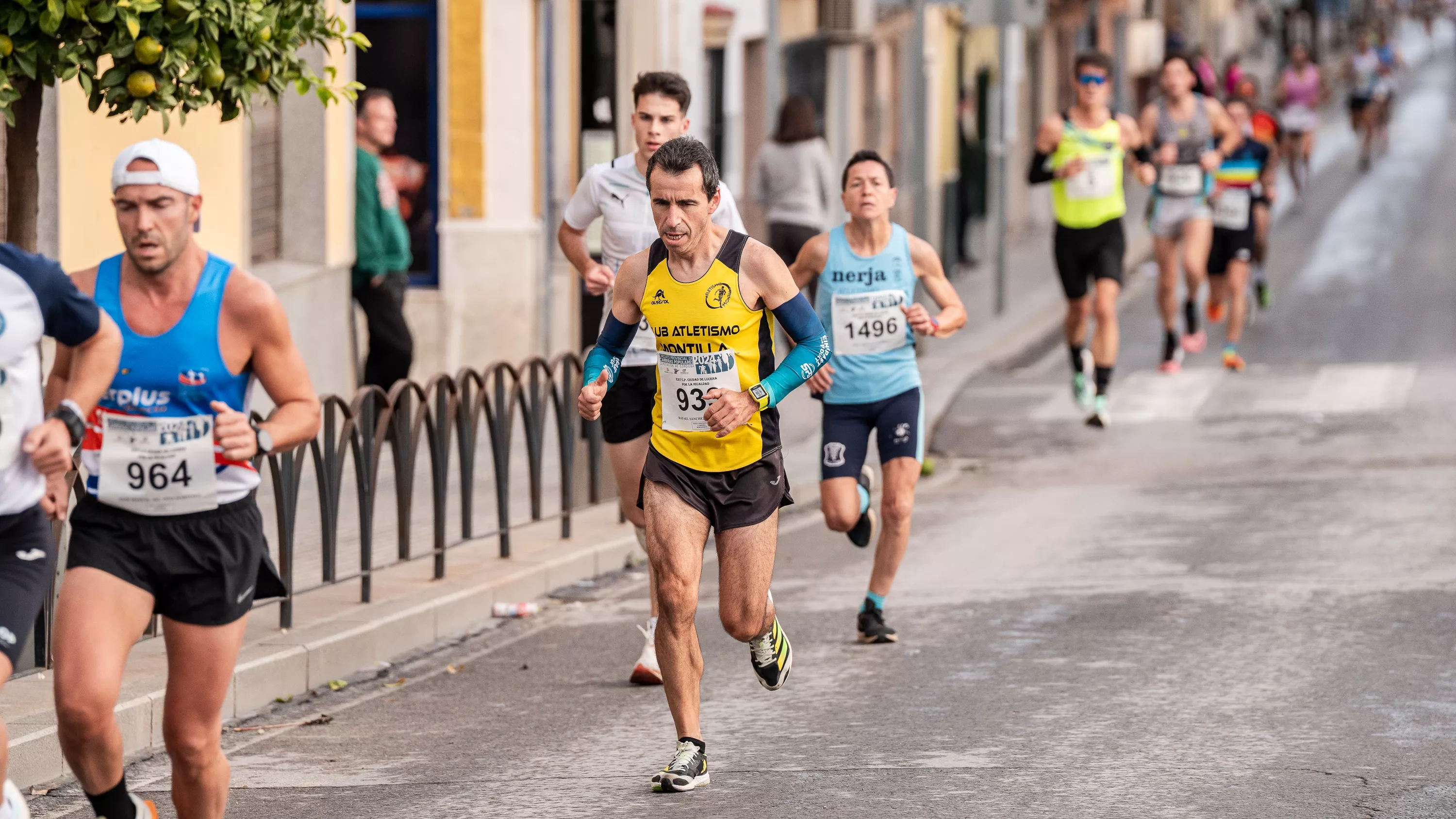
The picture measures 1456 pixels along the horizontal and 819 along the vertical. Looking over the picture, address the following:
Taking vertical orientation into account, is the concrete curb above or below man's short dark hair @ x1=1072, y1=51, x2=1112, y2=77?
below

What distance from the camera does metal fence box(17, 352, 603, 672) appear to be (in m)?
8.87

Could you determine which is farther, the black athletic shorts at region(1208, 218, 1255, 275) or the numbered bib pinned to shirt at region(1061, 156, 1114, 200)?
the black athletic shorts at region(1208, 218, 1255, 275)

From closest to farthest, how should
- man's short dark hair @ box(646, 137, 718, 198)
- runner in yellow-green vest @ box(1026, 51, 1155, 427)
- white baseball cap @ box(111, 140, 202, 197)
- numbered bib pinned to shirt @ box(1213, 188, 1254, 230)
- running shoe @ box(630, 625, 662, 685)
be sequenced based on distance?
white baseball cap @ box(111, 140, 202, 197), man's short dark hair @ box(646, 137, 718, 198), running shoe @ box(630, 625, 662, 685), runner in yellow-green vest @ box(1026, 51, 1155, 427), numbered bib pinned to shirt @ box(1213, 188, 1254, 230)

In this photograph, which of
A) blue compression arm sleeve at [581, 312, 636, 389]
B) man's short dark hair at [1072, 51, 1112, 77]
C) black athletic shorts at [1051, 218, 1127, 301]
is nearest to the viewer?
blue compression arm sleeve at [581, 312, 636, 389]

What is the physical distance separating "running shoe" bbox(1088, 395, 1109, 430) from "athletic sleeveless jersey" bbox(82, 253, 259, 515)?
399 inches

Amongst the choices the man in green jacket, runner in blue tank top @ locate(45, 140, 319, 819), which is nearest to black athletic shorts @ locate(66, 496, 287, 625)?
runner in blue tank top @ locate(45, 140, 319, 819)

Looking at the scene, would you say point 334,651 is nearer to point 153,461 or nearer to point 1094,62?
point 153,461

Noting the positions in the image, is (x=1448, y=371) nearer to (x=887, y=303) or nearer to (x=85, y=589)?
(x=887, y=303)

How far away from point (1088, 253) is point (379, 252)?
4.24 metres

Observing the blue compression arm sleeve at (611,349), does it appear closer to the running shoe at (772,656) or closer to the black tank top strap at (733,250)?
the black tank top strap at (733,250)

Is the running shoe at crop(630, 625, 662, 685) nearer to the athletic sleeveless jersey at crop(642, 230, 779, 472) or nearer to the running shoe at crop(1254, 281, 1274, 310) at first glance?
the athletic sleeveless jersey at crop(642, 230, 779, 472)

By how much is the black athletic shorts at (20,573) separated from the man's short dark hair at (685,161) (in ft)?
6.87

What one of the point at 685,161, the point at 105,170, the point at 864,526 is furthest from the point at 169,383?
the point at 105,170

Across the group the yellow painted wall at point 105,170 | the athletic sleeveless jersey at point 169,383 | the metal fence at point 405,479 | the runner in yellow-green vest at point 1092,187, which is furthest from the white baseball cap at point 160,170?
the runner in yellow-green vest at point 1092,187
